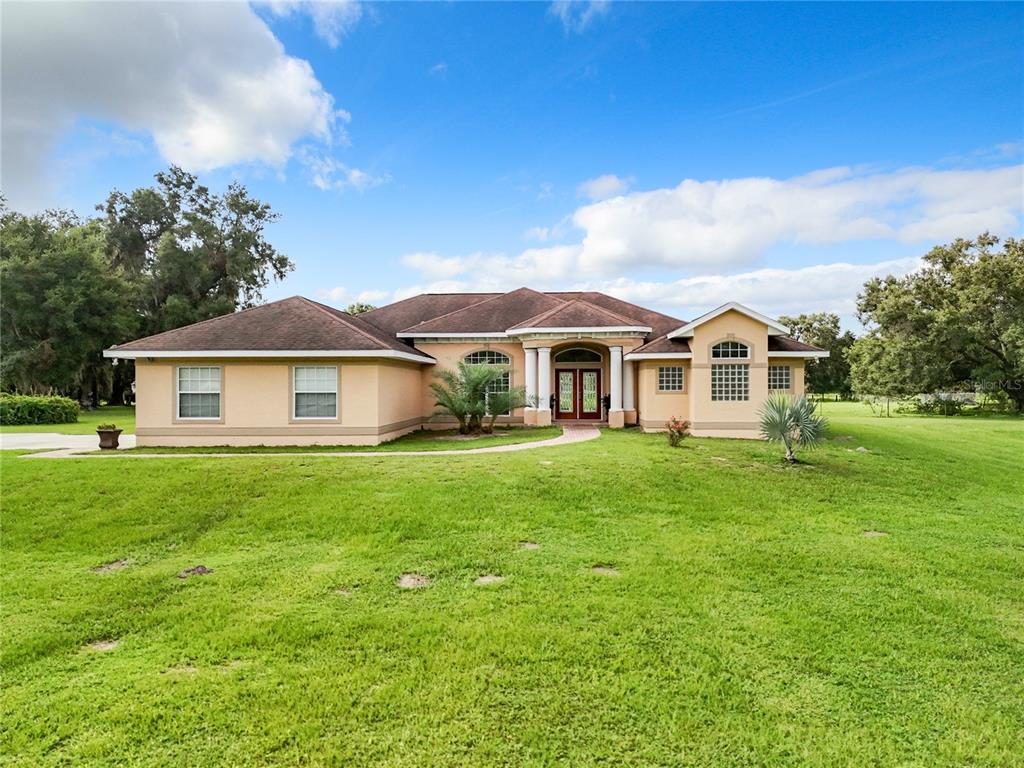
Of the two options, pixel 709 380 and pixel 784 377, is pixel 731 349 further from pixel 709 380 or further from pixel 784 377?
pixel 784 377

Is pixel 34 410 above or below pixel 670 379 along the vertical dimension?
below

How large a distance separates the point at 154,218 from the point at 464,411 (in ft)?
132

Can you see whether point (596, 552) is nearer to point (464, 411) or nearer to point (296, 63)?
point (464, 411)

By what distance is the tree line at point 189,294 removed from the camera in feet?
105

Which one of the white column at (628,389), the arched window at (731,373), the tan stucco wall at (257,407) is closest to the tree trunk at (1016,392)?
the arched window at (731,373)

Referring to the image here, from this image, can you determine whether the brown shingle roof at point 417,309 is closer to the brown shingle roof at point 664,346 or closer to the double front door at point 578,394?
the double front door at point 578,394

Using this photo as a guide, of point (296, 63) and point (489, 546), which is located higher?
point (296, 63)

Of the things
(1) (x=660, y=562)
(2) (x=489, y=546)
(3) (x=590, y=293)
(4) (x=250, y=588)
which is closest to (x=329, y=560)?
(4) (x=250, y=588)

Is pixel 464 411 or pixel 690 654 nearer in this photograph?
pixel 690 654

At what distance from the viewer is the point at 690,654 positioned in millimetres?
4742

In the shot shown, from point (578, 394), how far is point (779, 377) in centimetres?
758

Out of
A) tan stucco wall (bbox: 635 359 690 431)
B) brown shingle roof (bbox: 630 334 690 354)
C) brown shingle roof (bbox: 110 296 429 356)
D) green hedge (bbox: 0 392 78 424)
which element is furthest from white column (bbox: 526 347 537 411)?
green hedge (bbox: 0 392 78 424)

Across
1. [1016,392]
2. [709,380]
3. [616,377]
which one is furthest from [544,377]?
[1016,392]

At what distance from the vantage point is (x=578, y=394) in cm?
2186
